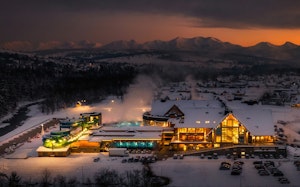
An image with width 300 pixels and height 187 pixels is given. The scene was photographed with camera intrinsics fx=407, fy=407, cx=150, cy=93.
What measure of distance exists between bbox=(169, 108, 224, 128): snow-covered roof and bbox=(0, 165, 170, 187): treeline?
917 centimetres

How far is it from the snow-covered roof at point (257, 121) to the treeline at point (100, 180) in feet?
35.6

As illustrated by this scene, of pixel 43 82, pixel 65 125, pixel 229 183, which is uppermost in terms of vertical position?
pixel 43 82

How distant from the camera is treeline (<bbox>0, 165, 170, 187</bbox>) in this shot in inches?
1024

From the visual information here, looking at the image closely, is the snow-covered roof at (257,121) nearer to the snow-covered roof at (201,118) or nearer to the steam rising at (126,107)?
the snow-covered roof at (201,118)

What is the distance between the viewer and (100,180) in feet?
87.2

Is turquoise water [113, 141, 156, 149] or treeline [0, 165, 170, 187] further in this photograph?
turquoise water [113, 141, 156, 149]

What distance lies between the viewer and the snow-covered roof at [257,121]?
35156mm

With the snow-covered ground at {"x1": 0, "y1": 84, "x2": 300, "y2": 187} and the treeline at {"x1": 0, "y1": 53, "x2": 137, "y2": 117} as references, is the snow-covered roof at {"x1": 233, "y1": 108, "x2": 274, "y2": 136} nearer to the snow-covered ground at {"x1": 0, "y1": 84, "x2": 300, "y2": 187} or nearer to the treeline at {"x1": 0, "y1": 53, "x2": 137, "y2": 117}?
the snow-covered ground at {"x1": 0, "y1": 84, "x2": 300, "y2": 187}

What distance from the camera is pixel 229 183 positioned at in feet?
87.8

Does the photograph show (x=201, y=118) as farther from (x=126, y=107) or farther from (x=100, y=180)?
(x=126, y=107)

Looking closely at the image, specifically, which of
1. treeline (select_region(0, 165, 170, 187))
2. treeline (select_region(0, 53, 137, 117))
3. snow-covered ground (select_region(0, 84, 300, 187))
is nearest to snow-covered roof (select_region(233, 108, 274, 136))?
snow-covered ground (select_region(0, 84, 300, 187))

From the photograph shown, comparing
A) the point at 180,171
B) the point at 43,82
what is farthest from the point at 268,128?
the point at 43,82

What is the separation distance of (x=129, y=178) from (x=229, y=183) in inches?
262

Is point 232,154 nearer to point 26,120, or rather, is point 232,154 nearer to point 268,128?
point 268,128
